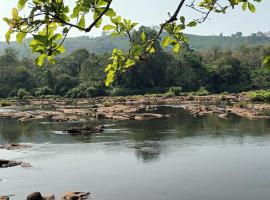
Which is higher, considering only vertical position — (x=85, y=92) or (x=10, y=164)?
(x=85, y=92)

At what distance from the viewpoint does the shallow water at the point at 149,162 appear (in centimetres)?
2262

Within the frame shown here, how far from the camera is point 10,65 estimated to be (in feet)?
387

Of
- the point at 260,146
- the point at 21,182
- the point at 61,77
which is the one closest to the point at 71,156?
the point at 21,182

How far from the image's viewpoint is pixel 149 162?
29.0 meters

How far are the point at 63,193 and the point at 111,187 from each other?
2714 mm

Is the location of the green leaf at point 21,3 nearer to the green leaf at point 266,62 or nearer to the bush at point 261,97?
the green leaf at point 266,62

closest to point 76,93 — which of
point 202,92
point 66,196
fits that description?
point 202,92

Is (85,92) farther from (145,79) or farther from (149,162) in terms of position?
(149,162)

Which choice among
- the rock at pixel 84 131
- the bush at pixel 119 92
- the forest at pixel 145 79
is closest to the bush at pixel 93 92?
the forest at pixel 145 79

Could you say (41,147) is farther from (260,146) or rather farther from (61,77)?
(61,77)

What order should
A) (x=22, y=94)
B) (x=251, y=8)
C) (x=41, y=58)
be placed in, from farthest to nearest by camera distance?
(x=22, y=94) < (x=251, y=8) < (x=41, y=58)

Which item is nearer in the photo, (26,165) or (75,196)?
(75,196)

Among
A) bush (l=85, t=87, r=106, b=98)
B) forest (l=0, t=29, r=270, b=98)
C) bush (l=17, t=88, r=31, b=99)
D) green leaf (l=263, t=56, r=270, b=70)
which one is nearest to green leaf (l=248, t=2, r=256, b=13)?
green leaf (l=263, t=56, r=270, b=70)

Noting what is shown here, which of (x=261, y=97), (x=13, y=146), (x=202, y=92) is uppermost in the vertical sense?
(x=202, y=92)
